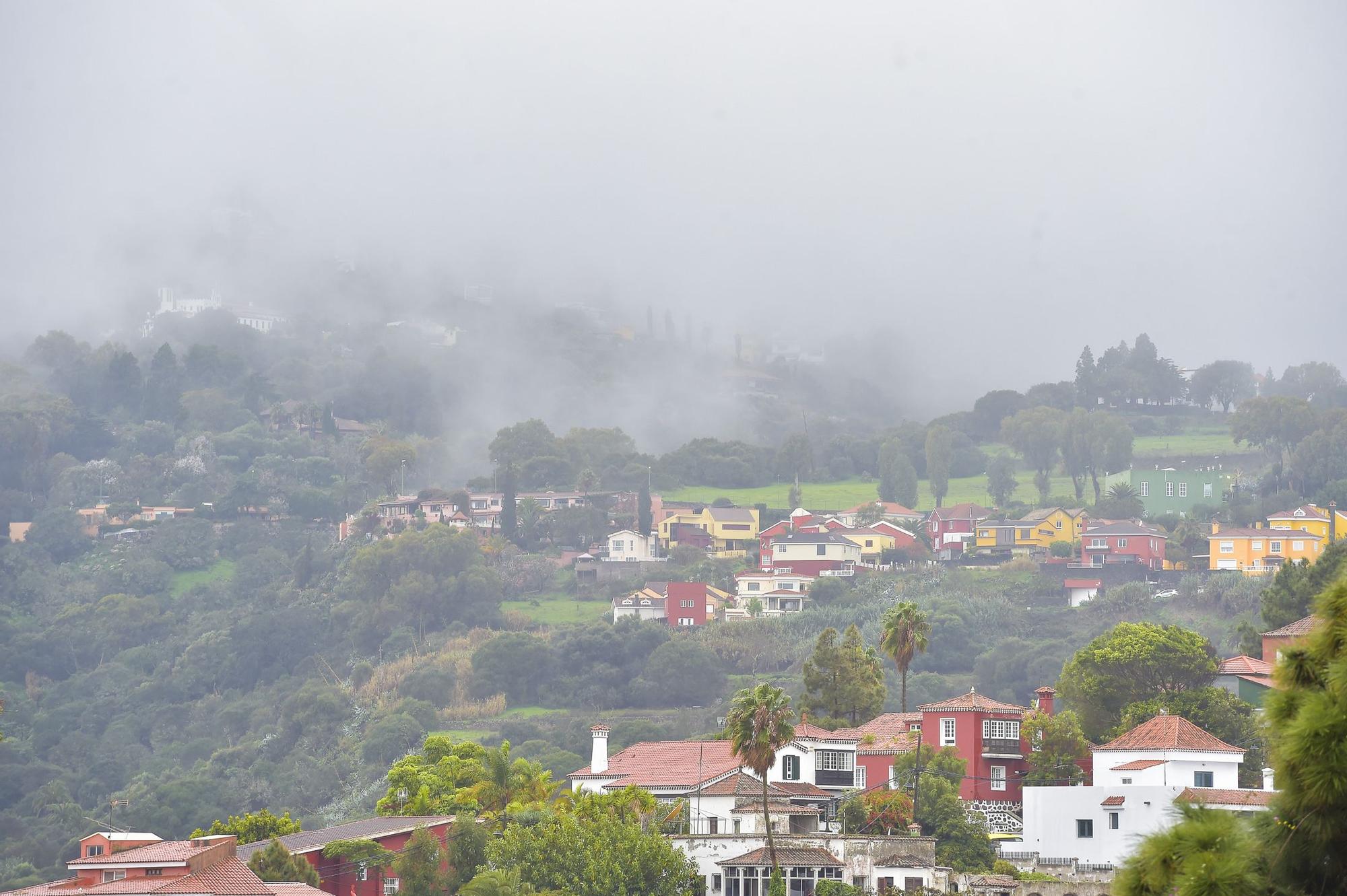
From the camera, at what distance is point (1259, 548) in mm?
150625

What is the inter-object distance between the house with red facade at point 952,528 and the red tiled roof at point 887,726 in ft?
336

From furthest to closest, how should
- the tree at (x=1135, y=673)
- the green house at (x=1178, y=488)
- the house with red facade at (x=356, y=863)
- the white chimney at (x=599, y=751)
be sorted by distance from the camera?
the green house at (x=1178, y=488)
the tree at (x=1135, y=673)
the white chimney at (x=599, y=751)
the house with red facade at (x=356, y=863)

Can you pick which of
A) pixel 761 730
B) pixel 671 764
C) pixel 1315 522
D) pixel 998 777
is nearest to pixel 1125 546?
pixel 1315 522

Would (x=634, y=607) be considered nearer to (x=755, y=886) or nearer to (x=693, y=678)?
(x=693, y=678)

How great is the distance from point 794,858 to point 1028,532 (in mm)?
121493

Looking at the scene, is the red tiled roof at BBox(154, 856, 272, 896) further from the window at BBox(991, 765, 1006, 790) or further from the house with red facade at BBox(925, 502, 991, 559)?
the house with red facade at BBox(925, 502, 991, 559)

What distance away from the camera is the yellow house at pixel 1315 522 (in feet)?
488

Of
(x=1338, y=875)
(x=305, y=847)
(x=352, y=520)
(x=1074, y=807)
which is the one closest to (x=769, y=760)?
(x=1074, y=807)

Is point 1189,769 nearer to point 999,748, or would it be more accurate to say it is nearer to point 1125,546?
point 999,748

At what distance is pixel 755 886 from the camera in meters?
55.1

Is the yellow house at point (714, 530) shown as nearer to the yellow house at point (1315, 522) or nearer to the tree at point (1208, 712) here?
the yellow house at point (1315, 522)

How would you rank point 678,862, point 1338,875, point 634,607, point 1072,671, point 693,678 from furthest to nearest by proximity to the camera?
point 634,607 → point 693,678 → point 1072,671 → point 678,862 → point 1338,875

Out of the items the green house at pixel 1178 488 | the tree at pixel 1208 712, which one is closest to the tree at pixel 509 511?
the green house at pixel 1178 488

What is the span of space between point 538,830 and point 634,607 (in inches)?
4093
